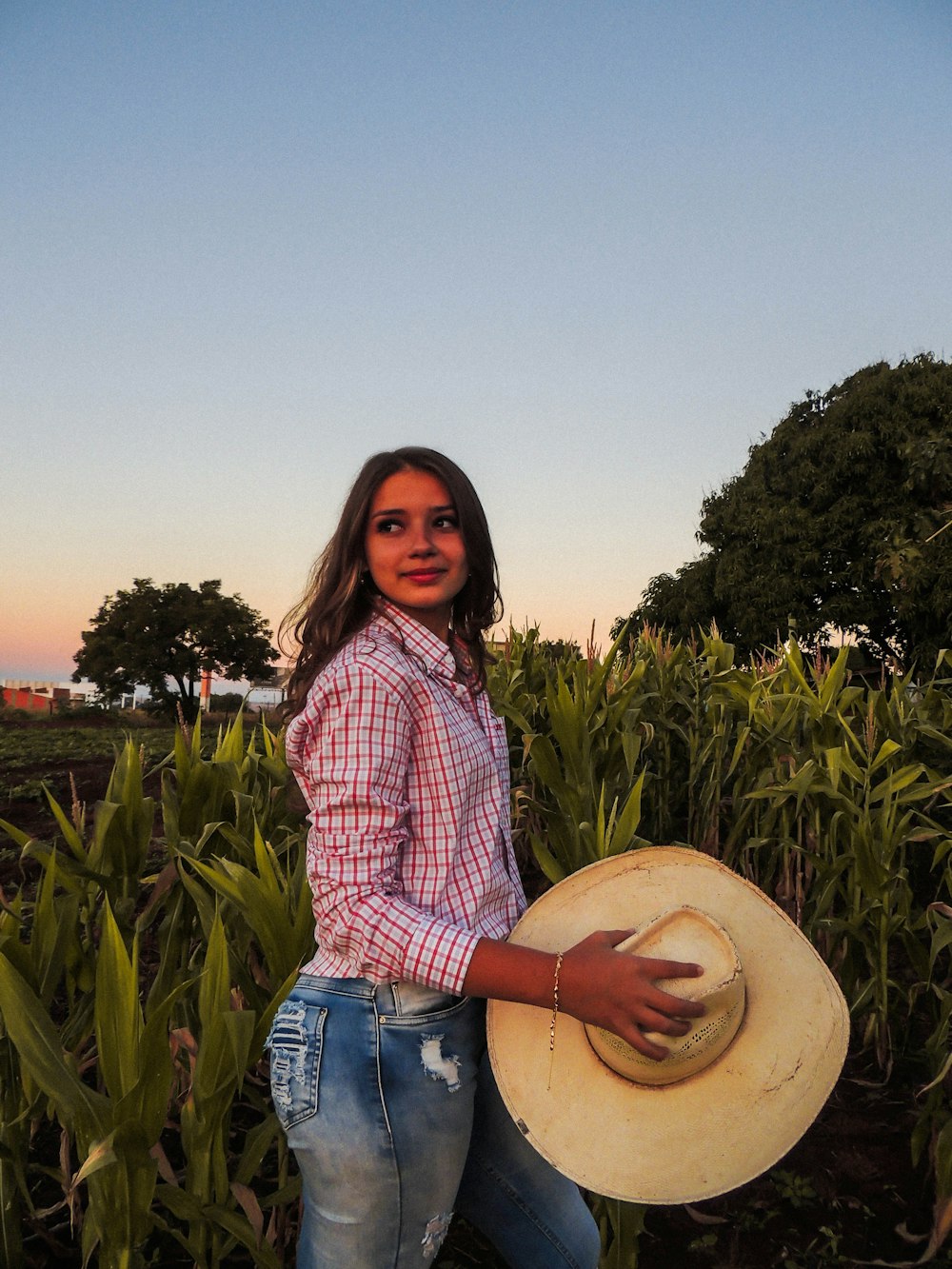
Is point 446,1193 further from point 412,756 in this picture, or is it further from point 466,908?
point 412,756

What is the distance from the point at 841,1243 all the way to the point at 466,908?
5.40ft

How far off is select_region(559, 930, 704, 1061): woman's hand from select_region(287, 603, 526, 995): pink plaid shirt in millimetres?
116

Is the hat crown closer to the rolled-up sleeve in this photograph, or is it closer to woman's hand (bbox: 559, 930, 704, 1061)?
woman's hand (bbox: 559, 930, 704, 1061)

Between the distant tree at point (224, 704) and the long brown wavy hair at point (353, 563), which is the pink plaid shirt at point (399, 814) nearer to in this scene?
the long brown wavy hair at point (353, 563)

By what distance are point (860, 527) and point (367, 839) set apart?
61.2ft

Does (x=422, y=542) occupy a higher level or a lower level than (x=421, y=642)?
higher

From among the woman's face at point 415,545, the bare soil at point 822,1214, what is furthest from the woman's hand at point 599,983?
the bare soil at point 822,1214

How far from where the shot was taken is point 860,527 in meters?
18.1

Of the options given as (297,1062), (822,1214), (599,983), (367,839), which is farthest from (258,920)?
(822,1214)

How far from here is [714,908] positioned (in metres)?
1.25

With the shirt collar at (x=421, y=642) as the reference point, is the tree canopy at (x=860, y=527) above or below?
above

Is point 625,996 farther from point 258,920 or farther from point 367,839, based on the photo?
point 258,920

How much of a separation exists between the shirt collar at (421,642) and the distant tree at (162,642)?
32333mm

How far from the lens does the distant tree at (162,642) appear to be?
32.8 metres
